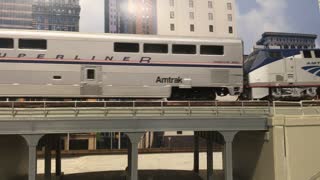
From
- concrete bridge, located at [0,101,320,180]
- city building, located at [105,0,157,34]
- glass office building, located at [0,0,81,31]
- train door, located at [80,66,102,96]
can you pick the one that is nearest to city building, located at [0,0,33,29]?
glass office building, located at [0,0,81,31]

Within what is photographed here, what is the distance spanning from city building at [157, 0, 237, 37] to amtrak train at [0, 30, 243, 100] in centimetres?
3636

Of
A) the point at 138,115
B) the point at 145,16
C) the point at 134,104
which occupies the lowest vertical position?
the point at 138,115

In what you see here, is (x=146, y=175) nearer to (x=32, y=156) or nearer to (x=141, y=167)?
(x=141, y=167)

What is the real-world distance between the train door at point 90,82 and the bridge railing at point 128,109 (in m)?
1.56

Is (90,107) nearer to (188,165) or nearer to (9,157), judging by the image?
(9,157)

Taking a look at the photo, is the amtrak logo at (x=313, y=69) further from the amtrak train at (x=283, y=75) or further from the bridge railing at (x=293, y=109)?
the bridge railing at (x=293, y=109)

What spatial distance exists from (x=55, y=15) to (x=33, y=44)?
171 m

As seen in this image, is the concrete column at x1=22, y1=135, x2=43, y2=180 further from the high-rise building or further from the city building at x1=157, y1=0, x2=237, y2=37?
the high-rise building

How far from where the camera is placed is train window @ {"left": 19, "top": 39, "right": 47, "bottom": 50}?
20.8 meters

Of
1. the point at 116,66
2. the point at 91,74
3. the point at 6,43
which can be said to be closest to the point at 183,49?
the point at 116,66

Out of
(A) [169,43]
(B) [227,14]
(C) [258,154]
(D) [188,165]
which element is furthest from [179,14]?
(C) [258,154]

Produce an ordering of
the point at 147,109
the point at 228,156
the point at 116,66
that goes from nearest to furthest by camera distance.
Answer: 1. the point at 147,109
2. the point at 228,156
3. the point at 116,66

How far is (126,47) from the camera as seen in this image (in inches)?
859

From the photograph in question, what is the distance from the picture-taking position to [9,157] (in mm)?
22328
